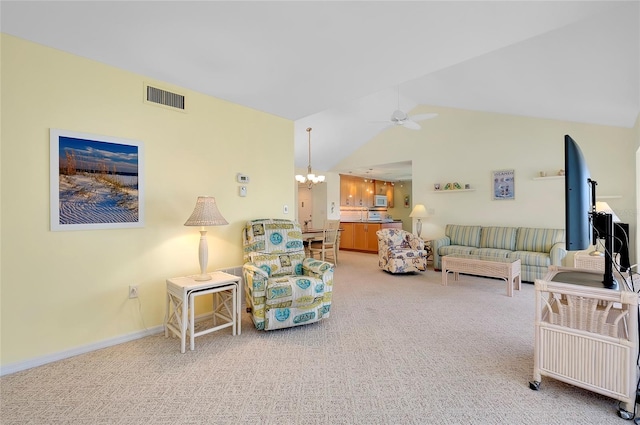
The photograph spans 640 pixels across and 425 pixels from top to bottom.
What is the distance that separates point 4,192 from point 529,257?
6.11 metres

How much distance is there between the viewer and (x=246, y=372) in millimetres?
2133

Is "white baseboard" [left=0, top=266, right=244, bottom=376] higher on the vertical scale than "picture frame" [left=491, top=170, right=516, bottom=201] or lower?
lower

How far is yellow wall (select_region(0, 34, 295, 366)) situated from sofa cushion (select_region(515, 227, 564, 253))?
15.3 feet

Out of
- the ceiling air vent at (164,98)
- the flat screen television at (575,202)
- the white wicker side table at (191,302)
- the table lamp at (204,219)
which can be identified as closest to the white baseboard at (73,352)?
the white wicker side table at (191,302)

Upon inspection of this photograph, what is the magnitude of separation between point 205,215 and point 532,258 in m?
4.77

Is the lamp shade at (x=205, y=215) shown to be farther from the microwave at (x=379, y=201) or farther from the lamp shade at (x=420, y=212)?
the microwave at (x=379, y=201)

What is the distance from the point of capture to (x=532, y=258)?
4.59 meters

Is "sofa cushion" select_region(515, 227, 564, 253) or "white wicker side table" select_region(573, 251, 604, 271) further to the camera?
"sofa cushion" select_region(515, 227, 564, 253)

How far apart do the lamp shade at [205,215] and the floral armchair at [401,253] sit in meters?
3.43

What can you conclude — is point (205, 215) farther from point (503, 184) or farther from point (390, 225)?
point (390, 225)

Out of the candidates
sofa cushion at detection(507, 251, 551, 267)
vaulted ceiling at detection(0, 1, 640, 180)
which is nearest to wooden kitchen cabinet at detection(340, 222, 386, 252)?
sofa cushion at detection(507, 251, 551, 267)

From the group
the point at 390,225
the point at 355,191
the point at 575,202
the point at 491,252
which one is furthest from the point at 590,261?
the point at 355,191

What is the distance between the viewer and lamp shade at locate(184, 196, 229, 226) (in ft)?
8.75

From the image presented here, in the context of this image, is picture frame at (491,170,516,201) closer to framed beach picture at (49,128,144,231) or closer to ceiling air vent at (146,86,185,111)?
ceiling air vent at (146,86,185,111)
